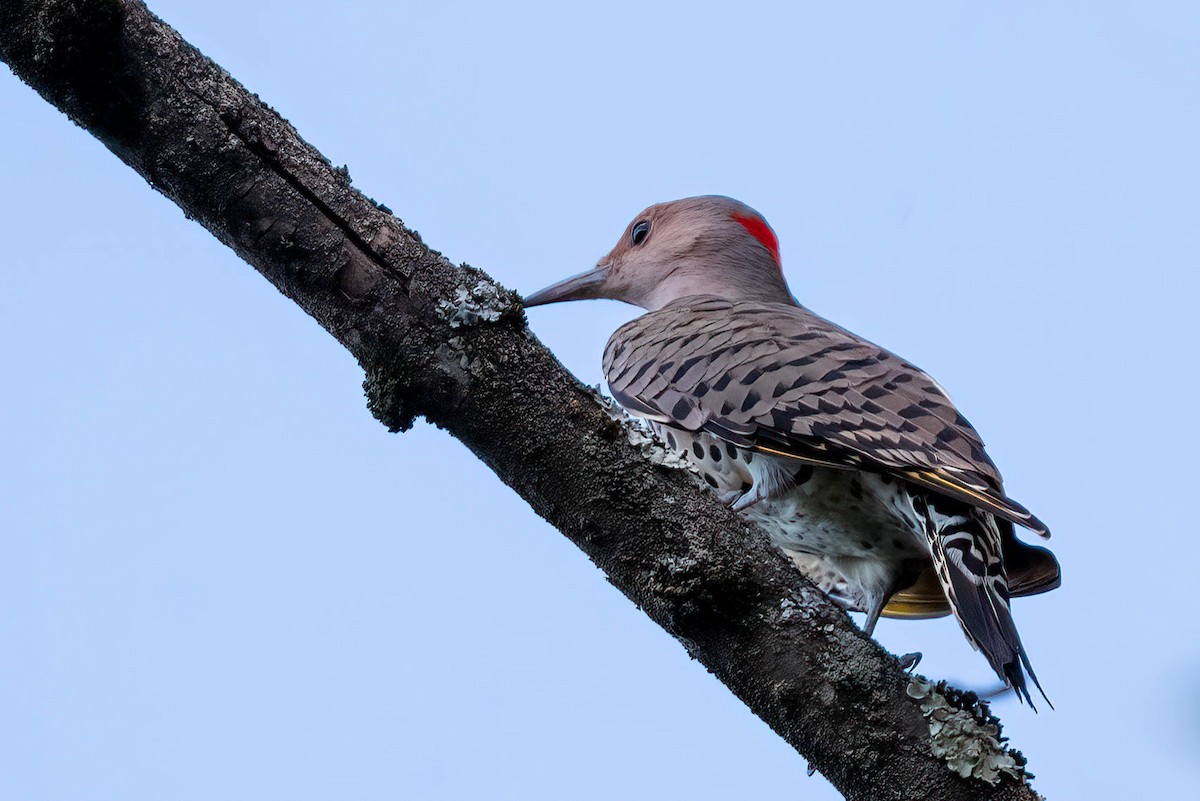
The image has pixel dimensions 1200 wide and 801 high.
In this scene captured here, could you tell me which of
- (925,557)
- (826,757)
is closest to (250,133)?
(826,757)

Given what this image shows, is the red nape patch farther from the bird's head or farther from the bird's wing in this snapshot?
the bird's wing

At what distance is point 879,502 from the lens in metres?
3.93

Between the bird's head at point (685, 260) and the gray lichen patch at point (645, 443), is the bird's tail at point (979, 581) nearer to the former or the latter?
the gray lichen patch at point (645, 443)

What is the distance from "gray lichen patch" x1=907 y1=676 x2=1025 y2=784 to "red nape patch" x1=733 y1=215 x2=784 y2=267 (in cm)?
435

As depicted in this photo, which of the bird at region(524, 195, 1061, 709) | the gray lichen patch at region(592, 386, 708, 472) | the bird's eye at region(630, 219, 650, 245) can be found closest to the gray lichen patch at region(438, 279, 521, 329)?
the gray lichen patch at region(592, 386, 708, 472)

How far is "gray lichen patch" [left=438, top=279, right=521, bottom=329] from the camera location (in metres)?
2.62

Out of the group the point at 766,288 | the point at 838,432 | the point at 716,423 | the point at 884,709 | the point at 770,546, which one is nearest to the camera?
the point at 884,709

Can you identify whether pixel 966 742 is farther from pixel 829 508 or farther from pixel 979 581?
pixel 829 508

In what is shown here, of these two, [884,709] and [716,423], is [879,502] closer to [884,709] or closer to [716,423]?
[716,423]

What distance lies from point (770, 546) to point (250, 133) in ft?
4.82

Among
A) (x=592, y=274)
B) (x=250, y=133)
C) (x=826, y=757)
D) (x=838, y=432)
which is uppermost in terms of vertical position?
(x=592, y=274)

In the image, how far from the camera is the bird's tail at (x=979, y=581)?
2.94m

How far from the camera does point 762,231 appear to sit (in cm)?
668

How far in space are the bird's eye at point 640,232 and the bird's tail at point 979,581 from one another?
10.8 feet
